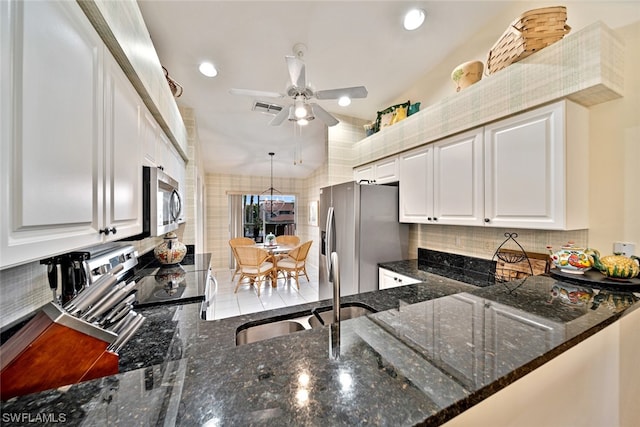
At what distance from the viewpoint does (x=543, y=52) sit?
146 cm

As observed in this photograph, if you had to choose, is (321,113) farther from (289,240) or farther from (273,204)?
(273,204)

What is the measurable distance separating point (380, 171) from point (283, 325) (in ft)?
7.35

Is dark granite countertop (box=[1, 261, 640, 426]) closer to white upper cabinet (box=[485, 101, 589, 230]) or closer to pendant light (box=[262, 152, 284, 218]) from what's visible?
white upper cabinet (box=[485, 101, 589, 230])

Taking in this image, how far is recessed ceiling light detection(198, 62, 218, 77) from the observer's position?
2.30m

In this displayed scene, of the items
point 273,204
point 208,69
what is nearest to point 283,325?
point 208,69

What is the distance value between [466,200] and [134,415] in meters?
2.21

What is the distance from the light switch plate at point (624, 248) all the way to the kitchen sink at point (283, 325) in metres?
1.52

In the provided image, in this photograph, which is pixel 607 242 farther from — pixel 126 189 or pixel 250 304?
pixel 250 304

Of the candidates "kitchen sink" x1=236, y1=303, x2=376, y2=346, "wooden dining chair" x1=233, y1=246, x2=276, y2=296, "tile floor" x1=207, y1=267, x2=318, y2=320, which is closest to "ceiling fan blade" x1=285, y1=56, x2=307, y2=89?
"kitchen sink" x1=236, y1=303, x2=376, y2=346

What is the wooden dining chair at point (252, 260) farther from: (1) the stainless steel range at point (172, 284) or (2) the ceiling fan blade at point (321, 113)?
(2) the ceiling fan blade at point (321, 113)

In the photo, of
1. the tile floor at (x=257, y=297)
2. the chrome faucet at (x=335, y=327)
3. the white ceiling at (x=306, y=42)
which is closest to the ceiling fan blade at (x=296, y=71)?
the white ceiling at (x=306, y=42)

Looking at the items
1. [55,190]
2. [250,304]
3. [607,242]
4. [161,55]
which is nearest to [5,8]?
[55,190]

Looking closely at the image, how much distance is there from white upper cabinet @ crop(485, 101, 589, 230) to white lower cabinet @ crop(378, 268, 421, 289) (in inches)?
34.2

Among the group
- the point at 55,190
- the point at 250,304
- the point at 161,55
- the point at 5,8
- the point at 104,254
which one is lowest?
the point at 250,304
